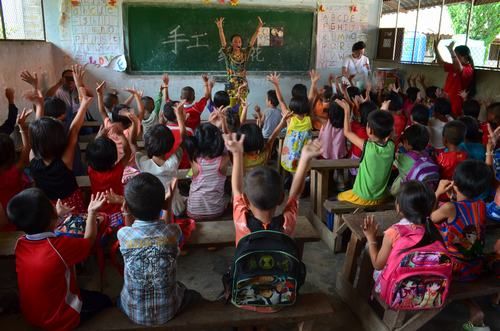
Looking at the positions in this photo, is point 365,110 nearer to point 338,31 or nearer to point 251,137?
point 251,137

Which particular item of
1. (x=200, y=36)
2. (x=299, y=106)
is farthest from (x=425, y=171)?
(x=200, y=36)

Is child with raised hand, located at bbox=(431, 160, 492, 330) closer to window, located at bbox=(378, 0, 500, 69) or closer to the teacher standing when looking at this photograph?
the teacher standing

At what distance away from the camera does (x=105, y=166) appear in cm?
232

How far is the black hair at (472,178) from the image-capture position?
1875 millimetres

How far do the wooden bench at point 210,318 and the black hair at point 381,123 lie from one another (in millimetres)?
1273

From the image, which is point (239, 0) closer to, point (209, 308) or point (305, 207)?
point (305, 207)

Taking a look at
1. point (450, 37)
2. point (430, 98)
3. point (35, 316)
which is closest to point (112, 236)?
point (35, 316)

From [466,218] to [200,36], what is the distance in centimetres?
549

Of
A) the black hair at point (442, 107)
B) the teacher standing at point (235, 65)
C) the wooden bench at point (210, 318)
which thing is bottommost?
the wooden bench at point (210, 318)

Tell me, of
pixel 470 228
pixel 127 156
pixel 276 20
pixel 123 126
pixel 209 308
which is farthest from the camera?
pixel 276 20

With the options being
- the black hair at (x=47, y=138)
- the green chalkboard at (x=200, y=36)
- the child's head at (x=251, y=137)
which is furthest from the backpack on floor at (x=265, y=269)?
the green chalkboard at (x=200, y=36)

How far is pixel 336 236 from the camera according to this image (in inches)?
116

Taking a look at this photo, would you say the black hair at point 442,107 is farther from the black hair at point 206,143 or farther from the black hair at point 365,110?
the black hair at point 206,143

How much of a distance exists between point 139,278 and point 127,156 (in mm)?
1097
